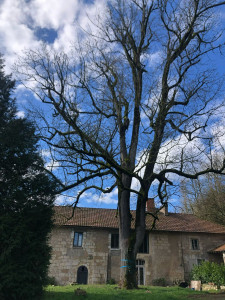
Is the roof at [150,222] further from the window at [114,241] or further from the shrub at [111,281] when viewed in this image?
the shrub at [111,281]

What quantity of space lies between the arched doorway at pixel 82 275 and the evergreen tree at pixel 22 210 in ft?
50.1

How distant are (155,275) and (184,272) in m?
2.55

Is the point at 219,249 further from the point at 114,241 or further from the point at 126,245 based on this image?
the point at 126,245

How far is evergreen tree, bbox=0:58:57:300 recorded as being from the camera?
23.5ft

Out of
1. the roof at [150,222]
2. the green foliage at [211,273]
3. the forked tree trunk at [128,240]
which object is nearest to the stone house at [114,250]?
the roof at [150,222]

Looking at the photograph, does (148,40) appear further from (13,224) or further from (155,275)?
(155,275)

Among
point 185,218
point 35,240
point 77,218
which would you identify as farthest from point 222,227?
point 35,240

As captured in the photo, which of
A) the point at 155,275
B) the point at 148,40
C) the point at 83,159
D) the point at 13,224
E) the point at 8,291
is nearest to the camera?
the point at 8,291

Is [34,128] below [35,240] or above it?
above

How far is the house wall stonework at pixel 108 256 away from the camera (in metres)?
21.8

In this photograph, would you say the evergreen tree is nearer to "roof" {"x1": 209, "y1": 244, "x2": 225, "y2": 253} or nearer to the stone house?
the stone house

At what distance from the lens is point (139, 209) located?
12.1 metres

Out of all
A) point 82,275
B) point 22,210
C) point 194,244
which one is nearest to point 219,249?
point 194,244

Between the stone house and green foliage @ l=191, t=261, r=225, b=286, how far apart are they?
2784 mm
